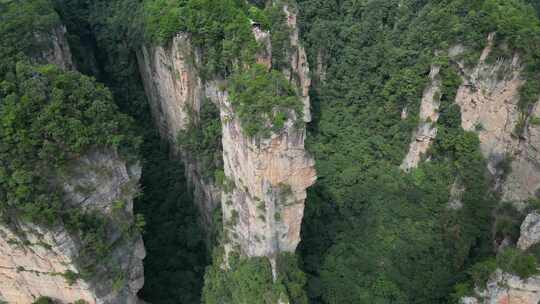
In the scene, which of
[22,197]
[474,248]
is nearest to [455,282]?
[474,248]

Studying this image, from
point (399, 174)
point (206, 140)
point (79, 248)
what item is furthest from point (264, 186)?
point (399, 174)

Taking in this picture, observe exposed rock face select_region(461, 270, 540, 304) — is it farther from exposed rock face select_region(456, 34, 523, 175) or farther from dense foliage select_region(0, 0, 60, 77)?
dense foliage select_region(0, 0, 60, 77)

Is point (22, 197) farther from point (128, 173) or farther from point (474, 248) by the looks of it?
point (474, 248)

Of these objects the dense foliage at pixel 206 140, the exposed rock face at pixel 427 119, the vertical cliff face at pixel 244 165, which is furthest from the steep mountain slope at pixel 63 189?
the exposed rock face at pixel 427 119

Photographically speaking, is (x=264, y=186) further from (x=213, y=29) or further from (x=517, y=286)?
(x=517, y=286)

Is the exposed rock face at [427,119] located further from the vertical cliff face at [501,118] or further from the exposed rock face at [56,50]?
the exposed rock face at [56,50]

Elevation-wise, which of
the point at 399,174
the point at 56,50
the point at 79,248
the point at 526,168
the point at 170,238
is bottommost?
the point at 170,238
